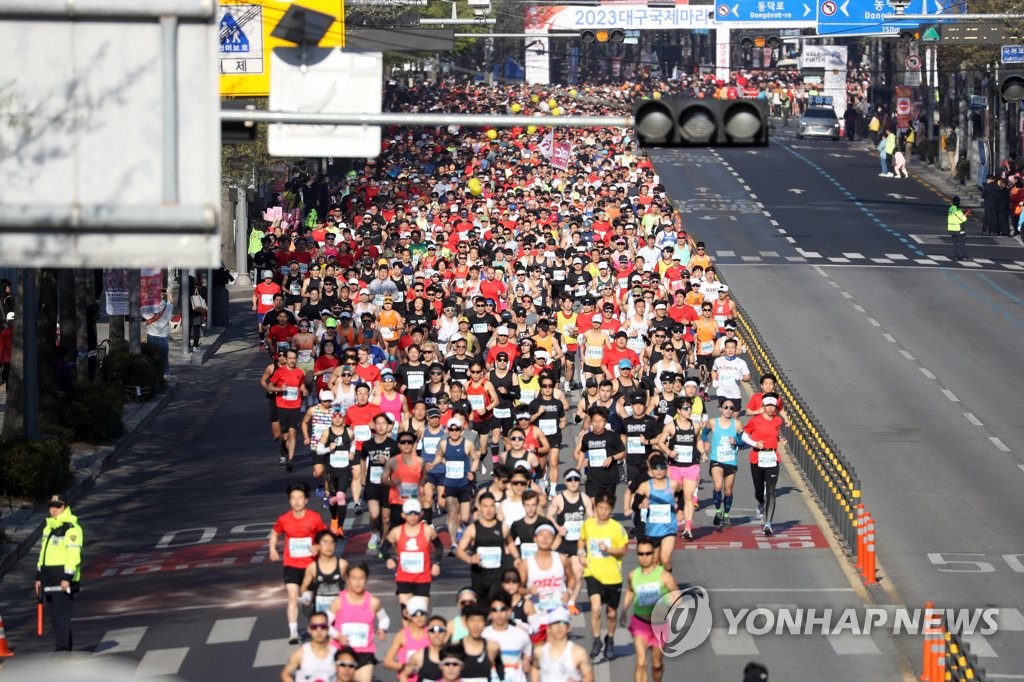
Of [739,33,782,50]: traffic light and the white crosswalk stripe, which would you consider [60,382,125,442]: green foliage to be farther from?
[739,33,782,50]: traffic light

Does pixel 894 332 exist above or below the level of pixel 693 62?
below

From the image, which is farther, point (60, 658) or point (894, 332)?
point (894, 332)

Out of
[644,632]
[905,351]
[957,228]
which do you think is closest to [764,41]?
[957,228]

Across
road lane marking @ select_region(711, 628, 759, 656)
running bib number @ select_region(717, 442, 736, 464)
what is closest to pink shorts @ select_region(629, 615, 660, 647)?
road lane marking @ select_region(711, 628, 759, 656)

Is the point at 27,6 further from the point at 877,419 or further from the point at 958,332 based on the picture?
the point at 958,332

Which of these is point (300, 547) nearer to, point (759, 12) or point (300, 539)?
point (300, 539)

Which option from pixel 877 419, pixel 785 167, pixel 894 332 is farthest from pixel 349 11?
pixel 785 167
